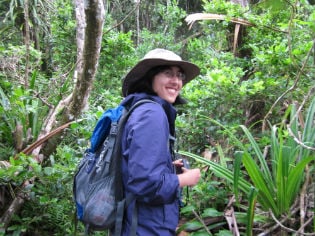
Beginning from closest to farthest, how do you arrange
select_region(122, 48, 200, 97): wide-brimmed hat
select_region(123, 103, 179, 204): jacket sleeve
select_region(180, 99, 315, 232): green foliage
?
select_region(123, 103, 179, 204): jacket sleeve < select_region(122, 48, 200, 97): wide-brimmed hat < select_region(180, 99, 315, 232): green foliage

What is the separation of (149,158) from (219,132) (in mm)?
1638

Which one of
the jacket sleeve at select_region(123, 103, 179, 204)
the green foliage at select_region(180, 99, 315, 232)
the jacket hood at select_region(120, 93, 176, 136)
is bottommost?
the green foliage at select_region(180, 99, 315, 232)

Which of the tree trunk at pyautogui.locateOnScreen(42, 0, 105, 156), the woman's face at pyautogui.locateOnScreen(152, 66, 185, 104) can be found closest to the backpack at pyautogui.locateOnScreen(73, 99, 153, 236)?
the woman's face at pyautogui.locateOnScreen(152, 66, 185, 104)

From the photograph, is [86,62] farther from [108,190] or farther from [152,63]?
[108,190]

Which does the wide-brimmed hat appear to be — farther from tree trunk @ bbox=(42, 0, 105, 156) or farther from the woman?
tree trunk @ bbox=(42, 0, 105, 156)

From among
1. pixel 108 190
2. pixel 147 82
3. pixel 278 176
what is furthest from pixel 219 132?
pixel 108 190

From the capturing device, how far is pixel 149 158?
1.65m

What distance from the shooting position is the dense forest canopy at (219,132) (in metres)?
2.43

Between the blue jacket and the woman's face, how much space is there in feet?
0.47

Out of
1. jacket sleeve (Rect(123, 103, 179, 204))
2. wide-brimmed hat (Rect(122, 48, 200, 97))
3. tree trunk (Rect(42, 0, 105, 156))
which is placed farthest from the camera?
tree trunk (Rect(42, 0, 105, 156))

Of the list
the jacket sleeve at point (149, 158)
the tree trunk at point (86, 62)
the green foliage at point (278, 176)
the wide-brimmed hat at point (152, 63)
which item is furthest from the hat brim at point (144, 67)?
the tree trunk at point (86, 62)

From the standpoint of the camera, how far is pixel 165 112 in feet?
6.40

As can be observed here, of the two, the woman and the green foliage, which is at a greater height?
the woman

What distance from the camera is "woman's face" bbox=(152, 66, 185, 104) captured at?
2016 mm
